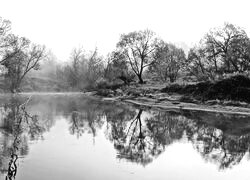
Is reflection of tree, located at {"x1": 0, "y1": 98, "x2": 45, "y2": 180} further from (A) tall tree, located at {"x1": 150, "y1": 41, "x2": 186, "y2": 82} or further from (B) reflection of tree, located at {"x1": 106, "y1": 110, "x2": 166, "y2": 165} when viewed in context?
(A) tall tree, located at {"x1": 150, "y1": 41, "x2": 186, "y2": 82}

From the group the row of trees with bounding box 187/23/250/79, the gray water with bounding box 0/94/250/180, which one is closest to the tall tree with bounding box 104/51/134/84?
the row of trees with bounding box 187/23/250/79

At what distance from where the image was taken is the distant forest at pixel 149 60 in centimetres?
5512

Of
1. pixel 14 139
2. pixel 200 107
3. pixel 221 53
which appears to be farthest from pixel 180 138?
pixel 221 53

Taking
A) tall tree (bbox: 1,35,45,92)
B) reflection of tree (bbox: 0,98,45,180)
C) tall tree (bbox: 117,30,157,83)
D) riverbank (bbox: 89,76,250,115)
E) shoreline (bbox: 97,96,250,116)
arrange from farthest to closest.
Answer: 1. tall tree (bbox: 117,30,157,83)
2. tall tree (bbox: 1,35,45,92)
3. riverbank (bbox: 89,76,250,115)
4. shoreline (bbox: 97,96,250,116)
5. reflection of tree (bbox: 0,98,45,180)

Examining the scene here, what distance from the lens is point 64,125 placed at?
20609 mm

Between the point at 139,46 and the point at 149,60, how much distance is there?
420 cm

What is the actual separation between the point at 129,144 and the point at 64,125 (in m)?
6.98

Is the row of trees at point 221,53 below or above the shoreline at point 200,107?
above

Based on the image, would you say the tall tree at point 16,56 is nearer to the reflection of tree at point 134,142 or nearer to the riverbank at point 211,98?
the riverbank at point 211,98

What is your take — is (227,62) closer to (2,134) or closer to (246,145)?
(246,145)

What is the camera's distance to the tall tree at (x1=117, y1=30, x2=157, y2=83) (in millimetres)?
68562

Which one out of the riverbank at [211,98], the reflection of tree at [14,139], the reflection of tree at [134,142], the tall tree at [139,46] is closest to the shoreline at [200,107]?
the riverbank at [211,98]

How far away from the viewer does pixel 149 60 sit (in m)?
70.9

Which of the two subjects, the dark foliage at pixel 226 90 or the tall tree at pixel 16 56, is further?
the tall tree at pixel 16 56
